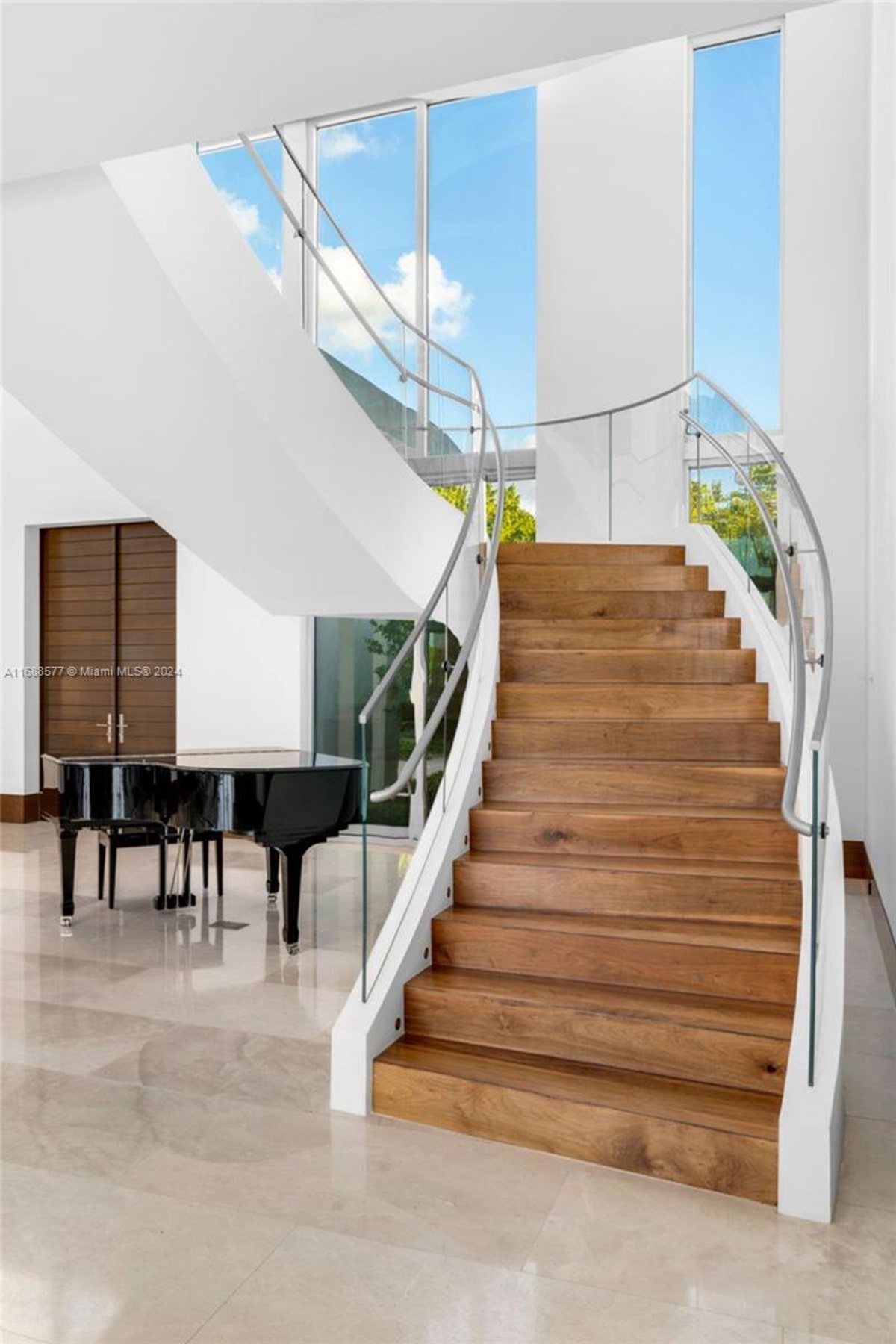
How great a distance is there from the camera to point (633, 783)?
436 cm

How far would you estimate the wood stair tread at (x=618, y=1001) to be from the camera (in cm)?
319

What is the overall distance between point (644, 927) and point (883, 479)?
11.2 ft

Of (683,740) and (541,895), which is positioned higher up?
(683,740)

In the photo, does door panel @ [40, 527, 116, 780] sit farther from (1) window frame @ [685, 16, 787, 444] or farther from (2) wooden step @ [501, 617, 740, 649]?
(1) window frame @ [685, 16, 787, 444]

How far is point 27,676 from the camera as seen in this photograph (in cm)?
939

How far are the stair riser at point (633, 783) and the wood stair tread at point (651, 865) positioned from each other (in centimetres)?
37

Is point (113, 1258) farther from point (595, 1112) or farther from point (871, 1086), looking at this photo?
point (871, 1086)

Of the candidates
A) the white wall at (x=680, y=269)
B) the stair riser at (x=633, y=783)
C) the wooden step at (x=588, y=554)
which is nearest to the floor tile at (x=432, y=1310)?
the stair riser at (x=633, y=783)

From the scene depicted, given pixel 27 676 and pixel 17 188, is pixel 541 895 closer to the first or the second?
pixel 17 188

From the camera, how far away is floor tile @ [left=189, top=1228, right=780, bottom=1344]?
219 centimetres

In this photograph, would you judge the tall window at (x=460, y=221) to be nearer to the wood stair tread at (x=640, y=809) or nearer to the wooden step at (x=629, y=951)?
the wood stair tread at (x=640, y=809)

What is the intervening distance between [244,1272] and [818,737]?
2154 millimetres

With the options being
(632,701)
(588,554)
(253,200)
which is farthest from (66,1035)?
(253,200)

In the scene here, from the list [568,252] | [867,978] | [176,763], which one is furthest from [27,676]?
[867,978]
